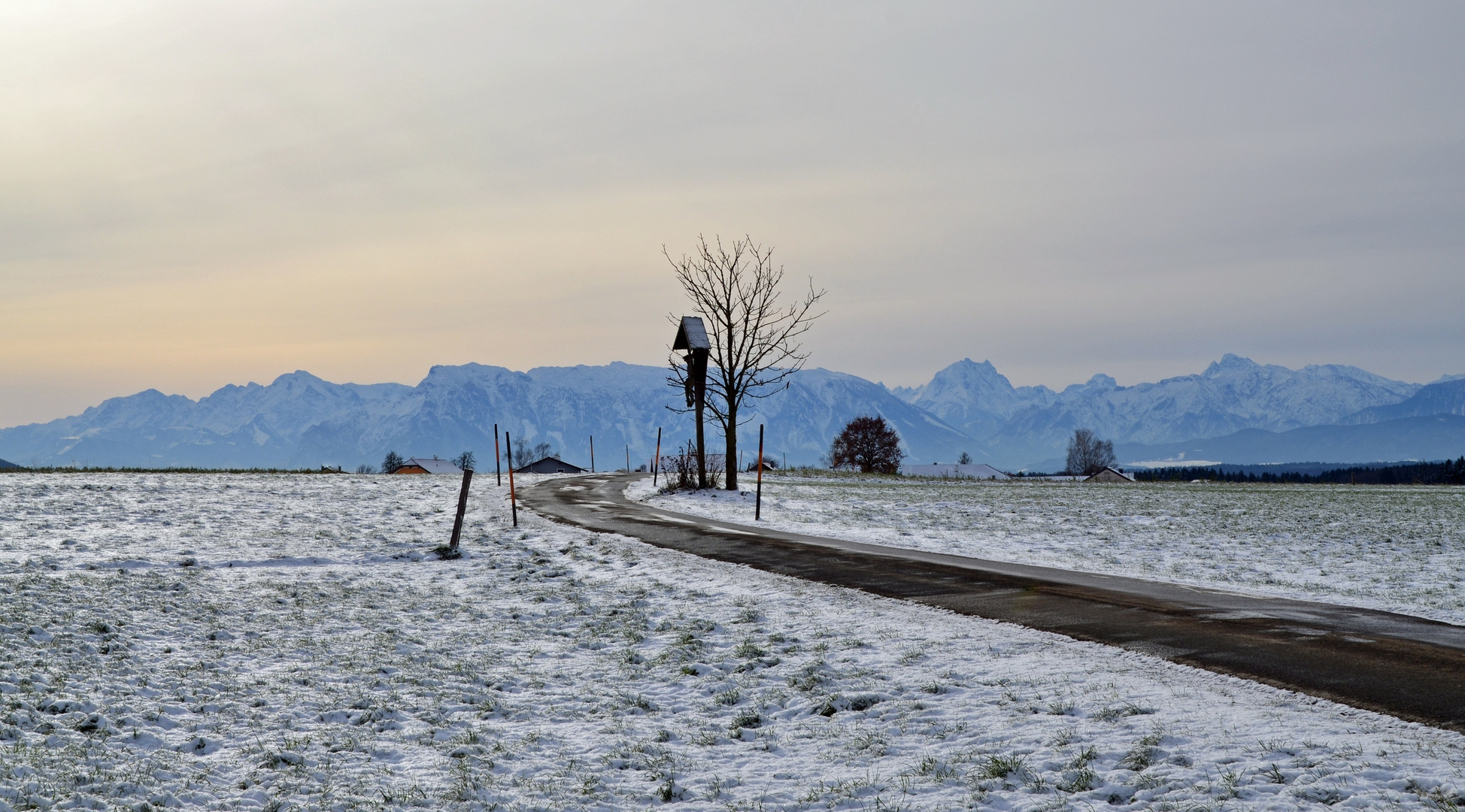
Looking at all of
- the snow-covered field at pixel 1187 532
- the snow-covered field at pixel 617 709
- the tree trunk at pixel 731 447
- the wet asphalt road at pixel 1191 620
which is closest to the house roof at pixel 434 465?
the snow-covered field at pixel 1187 532

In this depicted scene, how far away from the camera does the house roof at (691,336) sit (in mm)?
40188

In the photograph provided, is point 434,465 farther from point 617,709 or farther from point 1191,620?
point 1191,620

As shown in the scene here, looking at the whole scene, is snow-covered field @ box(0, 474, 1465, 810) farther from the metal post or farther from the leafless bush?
the leafless bush

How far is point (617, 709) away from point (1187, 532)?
69.6ft

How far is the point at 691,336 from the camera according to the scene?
40.6 metres

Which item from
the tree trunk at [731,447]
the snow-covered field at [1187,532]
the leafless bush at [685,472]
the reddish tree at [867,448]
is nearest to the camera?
the snow-covered field at [1187,532]

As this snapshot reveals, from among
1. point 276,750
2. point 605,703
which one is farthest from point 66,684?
point 605,703

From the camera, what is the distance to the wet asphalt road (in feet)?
24.0

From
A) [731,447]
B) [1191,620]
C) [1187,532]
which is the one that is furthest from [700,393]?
[1191,620]

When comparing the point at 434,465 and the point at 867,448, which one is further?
the point at 434,465

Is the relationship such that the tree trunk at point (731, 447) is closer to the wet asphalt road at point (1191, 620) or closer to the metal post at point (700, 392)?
the metal post at point (700, 392)

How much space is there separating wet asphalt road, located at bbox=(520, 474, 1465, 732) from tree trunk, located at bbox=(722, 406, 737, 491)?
15.2m

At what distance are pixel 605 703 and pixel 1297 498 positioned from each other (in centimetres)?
3947

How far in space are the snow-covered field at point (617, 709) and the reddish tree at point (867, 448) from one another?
3684 inches
